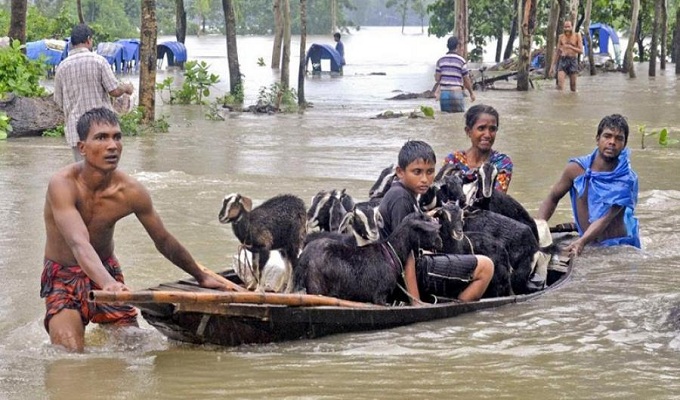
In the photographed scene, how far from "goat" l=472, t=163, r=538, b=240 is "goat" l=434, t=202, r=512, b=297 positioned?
0.93 feet

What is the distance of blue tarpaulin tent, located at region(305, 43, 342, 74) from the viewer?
111ft

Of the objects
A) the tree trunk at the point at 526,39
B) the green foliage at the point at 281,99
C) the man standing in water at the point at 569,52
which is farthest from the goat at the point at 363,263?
the man standing in water at the point at 569,52

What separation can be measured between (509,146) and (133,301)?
10.6m

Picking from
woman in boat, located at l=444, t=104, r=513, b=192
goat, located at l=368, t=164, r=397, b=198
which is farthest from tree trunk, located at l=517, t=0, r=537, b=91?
goat, located at l=368, t=164, r=397, b=198

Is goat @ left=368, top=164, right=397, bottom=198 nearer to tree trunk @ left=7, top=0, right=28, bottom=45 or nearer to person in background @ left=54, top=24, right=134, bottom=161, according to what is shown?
person in background @ left=54, top=24, right=134, bottom=161

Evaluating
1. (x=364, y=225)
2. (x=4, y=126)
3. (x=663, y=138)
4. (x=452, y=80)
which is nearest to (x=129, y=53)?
(x=452, y=80)

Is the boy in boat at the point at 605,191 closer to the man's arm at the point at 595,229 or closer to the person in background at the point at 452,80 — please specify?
the man's arm at the point at 595,229

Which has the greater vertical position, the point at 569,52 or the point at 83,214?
the point at 569,52

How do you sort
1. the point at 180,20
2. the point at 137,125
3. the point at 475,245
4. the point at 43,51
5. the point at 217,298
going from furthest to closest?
the point at 180,20 < the point at 43,51 < the point at 137,125 < the point at 475,245 < the point at 217,298

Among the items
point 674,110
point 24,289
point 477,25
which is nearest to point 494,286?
point 24,289

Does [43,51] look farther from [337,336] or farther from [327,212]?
[337,336]

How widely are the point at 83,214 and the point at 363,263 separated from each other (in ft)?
4.84

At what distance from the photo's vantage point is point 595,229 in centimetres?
819

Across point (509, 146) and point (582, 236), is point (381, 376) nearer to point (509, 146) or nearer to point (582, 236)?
point (582, 236)
